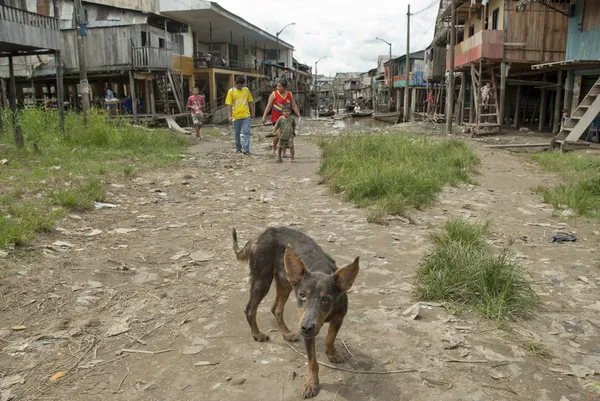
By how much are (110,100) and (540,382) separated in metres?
22.0

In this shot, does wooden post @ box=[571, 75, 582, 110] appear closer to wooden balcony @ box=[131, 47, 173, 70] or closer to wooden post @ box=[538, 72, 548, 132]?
wooden post @ box=[538, 72, 548, 132]

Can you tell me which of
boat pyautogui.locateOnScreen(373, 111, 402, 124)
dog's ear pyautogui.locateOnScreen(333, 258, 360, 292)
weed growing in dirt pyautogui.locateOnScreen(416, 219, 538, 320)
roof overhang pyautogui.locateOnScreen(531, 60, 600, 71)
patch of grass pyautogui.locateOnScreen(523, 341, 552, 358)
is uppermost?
roof overhang pyautogui.locateOnScreen(531, 60, 600, 71)

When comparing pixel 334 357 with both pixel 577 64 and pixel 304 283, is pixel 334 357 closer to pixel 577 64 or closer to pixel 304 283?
pixel 304 283

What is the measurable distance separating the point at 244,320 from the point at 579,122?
1263 centimetres

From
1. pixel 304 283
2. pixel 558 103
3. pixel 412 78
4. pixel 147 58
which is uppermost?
pixel 412 78

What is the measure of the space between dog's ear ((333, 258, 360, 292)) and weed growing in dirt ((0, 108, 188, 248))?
363 centimetres

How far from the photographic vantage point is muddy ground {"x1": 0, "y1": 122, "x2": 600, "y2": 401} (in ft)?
9.10

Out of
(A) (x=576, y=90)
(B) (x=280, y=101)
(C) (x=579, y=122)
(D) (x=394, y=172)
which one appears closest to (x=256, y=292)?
(D) (x=394, y=172)

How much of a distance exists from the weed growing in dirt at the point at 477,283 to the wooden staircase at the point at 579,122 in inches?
408

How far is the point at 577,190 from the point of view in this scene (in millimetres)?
7070

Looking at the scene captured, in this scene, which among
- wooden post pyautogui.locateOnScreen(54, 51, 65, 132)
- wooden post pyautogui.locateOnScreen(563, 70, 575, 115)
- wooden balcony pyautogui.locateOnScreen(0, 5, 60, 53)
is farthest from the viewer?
wooden post pyautogui.locateOnScreen(563, 70, 575, 115)

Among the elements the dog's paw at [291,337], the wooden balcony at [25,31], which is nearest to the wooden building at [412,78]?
the wooden balcony at [25,31]

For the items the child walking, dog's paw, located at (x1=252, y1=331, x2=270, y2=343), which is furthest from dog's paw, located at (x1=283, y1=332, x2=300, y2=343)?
the child walking

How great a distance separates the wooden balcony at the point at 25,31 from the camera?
1135 cm
